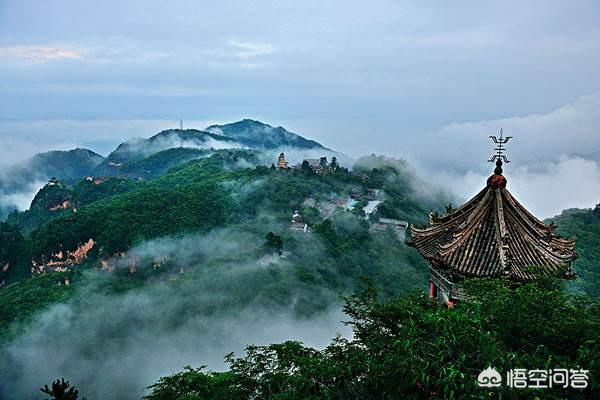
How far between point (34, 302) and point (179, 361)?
85.6 feet

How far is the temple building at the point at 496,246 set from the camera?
627 inches

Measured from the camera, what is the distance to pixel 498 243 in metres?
16.4

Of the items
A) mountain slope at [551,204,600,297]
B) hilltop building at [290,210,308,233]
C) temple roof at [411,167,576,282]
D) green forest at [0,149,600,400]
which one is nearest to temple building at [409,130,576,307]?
temple roof at [411,167,576,282]

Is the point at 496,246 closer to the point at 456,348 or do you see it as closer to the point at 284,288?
the point at 456,348

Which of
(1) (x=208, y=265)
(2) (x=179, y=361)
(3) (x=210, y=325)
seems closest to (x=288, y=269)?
(1) (x=208, y=265)

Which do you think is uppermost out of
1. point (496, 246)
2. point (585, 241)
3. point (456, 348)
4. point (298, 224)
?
point (298, 224)

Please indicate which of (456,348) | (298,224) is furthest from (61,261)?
(456,348)

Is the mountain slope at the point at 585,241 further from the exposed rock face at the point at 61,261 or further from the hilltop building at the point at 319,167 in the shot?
the exposed rock face at the point at 61,261

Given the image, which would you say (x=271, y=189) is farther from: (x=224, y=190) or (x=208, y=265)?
(x=208, y=265)

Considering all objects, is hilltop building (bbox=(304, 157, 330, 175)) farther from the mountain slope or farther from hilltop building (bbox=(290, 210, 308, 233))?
the mountain slope

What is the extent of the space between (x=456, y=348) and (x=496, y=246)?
668 cm

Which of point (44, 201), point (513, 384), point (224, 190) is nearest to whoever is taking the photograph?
point (513, 384)

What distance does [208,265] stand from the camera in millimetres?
96625

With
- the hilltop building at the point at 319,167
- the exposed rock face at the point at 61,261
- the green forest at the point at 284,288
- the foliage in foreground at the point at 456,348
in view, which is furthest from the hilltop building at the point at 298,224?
the foliage in foreground at the point at 456,348
